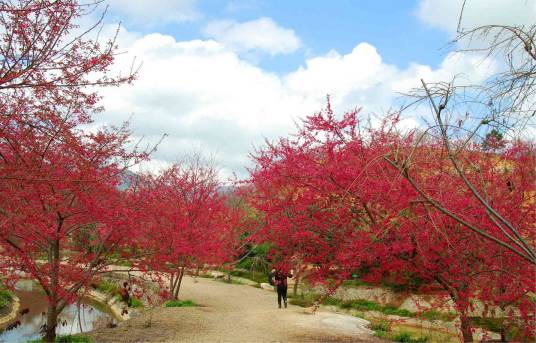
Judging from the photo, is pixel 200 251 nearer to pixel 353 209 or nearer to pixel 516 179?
pixel 353 209

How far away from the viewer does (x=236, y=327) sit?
12.1 metres

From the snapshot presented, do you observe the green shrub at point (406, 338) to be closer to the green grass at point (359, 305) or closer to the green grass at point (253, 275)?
the green grass at point (359, 305)

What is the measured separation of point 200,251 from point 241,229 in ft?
21.5

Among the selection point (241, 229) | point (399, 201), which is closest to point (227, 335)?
point (399, 201)

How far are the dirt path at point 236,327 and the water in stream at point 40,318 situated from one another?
1.50 meters

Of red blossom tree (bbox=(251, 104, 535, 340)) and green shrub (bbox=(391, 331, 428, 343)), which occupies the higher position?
red blossom tree (bbox=(251, 104, 535, 340))

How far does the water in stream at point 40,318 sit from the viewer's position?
13.5m

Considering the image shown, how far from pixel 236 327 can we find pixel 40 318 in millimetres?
8700

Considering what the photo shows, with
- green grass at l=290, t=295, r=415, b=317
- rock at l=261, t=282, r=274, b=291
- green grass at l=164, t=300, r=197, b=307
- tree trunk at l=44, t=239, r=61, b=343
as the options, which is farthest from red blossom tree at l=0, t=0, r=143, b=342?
rock at l=261, t=282, r=274, b=291

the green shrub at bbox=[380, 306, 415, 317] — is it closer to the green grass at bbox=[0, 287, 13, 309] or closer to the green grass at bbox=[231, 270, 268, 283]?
the green grass at bbox=[231, 270, 268, 283]

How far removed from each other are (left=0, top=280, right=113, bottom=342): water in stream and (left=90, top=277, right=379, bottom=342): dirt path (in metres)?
1.50

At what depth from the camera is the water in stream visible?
13.5 m

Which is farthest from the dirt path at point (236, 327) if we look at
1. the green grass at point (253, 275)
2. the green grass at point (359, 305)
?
the green grass at point (253, 275)

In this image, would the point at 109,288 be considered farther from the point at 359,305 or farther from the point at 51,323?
the point at 51,323
